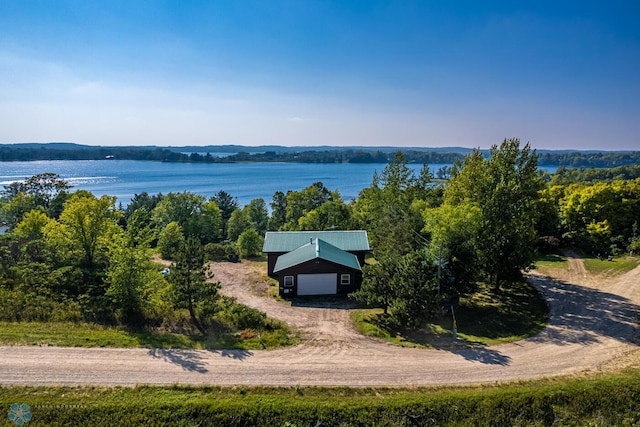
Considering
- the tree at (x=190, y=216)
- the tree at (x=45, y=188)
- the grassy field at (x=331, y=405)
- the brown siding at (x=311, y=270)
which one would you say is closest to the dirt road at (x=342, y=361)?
the grassy field at (x=331, y=405)

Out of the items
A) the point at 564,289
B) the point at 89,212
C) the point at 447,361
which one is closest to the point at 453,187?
the point at 564,289

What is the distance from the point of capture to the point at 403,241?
25.6 meters

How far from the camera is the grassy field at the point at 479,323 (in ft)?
64.4

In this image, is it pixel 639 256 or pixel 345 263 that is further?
pixel 639 256

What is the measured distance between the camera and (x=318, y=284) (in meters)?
26.9

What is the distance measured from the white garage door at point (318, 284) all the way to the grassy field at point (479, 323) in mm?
3669

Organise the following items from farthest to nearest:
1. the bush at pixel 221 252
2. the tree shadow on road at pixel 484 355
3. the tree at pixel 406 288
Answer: the bush at pixel 221 252 → the tree at pixel 406 288 → the tree shadow on road at pixel 484 355

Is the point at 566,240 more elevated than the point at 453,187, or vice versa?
the point at 453,187

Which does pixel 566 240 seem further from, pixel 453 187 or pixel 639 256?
pixel 453 187

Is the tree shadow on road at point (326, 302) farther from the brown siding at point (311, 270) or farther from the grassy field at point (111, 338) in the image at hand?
the grassy field at point (111, 338)

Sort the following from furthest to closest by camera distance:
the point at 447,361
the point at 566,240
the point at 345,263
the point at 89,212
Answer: the point at 566,240
the point at 345,263
the point at 89,212
the point at 447,361

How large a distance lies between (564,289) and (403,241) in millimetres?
12715

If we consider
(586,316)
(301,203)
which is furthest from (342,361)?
(301,203)

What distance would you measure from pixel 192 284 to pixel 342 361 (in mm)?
9028
